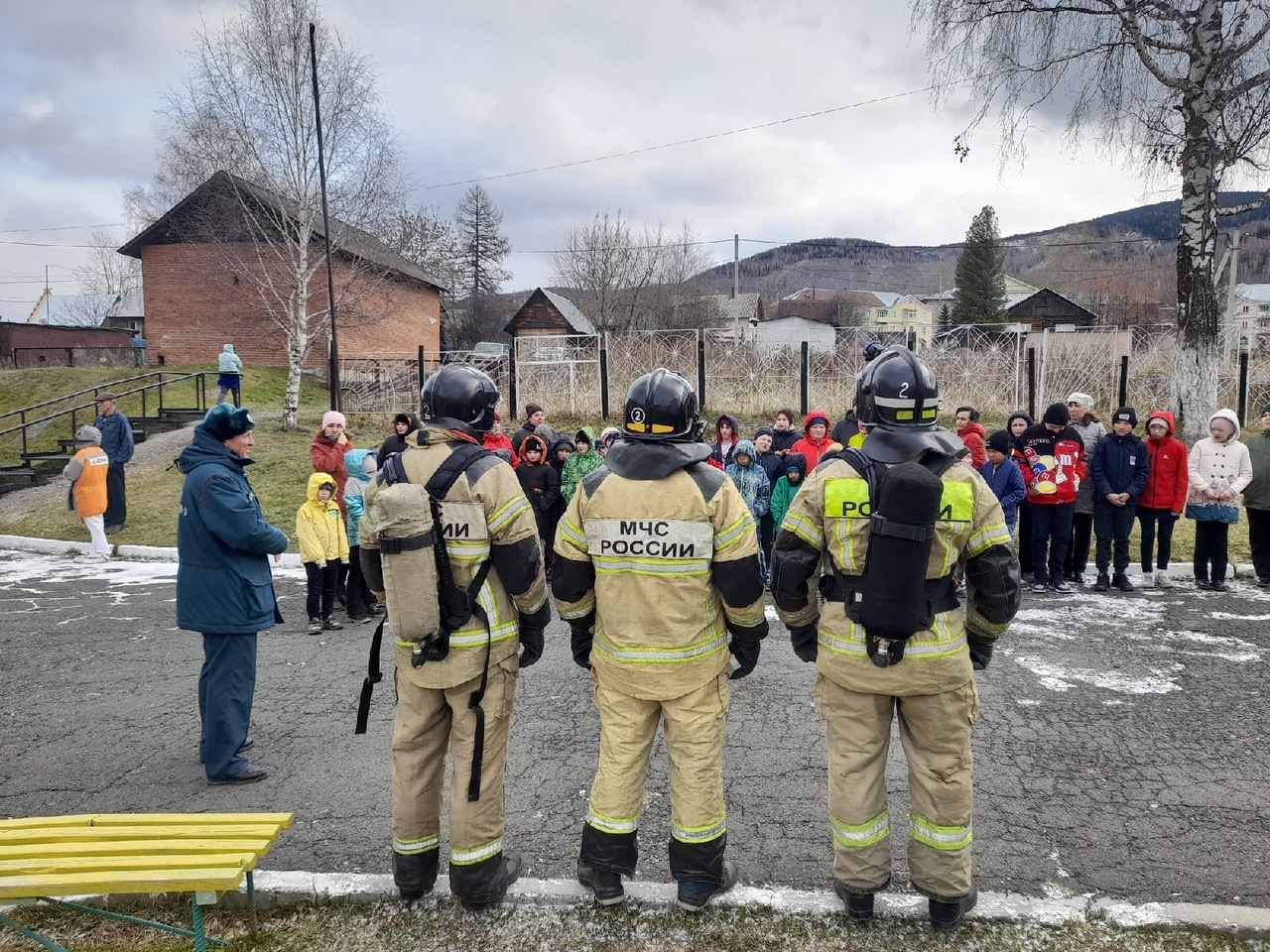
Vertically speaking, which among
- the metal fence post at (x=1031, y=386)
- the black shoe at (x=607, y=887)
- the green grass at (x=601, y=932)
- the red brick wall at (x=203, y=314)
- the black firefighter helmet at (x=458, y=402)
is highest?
the red brick wall at (x=203, y=314)

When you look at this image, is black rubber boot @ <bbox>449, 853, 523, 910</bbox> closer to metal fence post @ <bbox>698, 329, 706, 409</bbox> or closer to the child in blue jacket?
the child in blue jacket

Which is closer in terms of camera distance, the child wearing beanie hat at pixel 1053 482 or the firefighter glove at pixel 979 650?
the firefighter glove at pixel 979 650

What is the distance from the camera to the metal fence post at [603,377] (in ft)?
54.6

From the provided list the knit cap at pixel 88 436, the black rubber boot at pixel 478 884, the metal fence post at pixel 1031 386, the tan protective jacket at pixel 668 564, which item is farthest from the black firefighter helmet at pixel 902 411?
the metal fence post at pixel 1031 386

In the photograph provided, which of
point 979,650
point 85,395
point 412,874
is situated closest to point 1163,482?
point 979,650

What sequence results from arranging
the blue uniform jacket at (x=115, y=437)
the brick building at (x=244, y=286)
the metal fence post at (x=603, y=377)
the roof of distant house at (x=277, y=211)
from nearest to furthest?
the blue uniform jacket at (x=115, y=437) → the metal fence post at (x=603, y=377) → the roof of distant house at (x=277, y=211) → the brick building at (x=244, y=286)

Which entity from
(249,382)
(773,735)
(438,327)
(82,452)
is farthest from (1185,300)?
(438,327)

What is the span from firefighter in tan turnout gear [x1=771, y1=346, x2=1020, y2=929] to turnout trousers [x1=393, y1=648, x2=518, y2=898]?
1.33 meters

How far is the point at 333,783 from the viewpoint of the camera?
4.29 m

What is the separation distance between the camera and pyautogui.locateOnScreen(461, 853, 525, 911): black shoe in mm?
3189

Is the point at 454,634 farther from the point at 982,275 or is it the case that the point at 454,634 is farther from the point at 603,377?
the point at 982,275

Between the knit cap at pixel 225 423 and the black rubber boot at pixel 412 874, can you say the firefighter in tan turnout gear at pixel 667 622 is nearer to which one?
the black rubber boot at pixel 412 874

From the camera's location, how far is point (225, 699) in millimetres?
4348

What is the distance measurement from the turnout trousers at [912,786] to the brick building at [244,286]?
64.0ft
